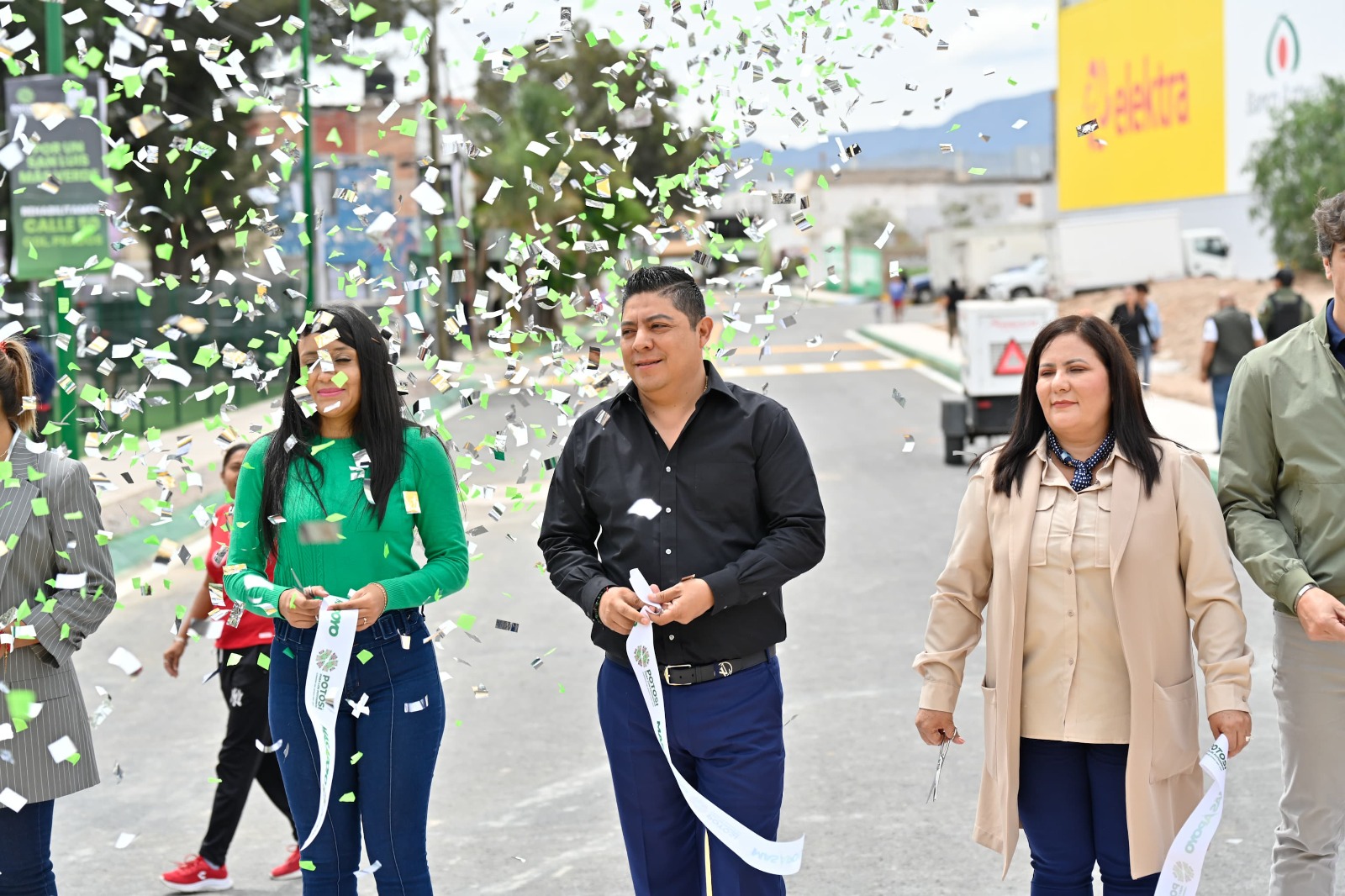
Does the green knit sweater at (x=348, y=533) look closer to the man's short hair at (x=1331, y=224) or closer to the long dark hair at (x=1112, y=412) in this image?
the long dark hair at (x=1112, y=412)

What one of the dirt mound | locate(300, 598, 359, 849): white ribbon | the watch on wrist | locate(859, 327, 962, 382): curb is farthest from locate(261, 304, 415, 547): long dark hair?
locate(859, 327, 962, 382): curb

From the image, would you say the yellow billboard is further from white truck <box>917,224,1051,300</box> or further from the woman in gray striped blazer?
the woman in gray striped blazer

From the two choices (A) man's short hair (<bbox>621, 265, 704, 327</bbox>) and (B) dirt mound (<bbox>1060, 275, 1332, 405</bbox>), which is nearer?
(A) man's short hair (<bbox>621, 265, 704, 327</bbox>)

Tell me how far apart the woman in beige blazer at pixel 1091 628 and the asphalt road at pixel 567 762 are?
101 cm

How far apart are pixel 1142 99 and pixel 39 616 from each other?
54649mm

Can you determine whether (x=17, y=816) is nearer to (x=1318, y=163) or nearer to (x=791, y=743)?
(x=791, y=743)

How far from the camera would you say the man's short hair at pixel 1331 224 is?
12.1ft

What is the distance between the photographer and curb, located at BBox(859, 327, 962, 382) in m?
30.3

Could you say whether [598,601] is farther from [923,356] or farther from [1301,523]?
[923,356]

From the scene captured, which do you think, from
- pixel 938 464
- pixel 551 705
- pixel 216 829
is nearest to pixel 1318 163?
pixel 938 464

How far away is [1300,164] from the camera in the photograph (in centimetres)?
3928

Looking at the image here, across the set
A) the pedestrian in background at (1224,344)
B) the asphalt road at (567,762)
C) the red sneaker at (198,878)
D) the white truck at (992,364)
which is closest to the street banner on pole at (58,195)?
the asphalt road at (567,762)

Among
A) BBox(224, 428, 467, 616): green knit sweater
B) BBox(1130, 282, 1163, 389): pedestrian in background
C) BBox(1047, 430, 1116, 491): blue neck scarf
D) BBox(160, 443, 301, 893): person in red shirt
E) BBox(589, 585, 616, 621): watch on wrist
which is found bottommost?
BBox(160, 443, 301, 893): person in red shirt

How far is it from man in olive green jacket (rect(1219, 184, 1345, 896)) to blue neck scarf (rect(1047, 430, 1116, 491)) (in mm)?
373
